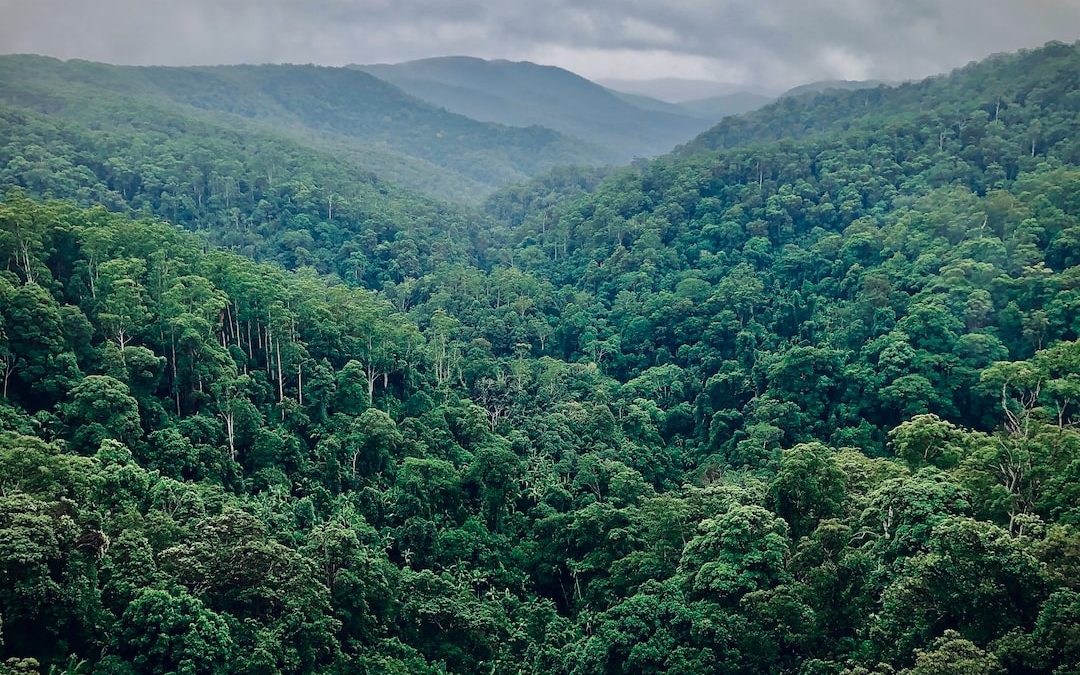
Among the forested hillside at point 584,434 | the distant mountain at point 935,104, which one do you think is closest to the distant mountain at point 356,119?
the distant mountain at point 935,104

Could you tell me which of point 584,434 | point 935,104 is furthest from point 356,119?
point 584,434

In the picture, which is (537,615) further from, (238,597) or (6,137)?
(6,137)

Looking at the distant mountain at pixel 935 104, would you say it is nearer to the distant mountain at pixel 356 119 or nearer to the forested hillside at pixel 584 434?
the forested hillside at pixel 584 434

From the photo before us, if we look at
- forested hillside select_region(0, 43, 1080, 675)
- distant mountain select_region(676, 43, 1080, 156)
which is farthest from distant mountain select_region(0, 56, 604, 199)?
forested hillside select_region(0, 43, 1080, 675)

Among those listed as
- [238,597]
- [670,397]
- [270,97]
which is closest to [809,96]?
[670,397]

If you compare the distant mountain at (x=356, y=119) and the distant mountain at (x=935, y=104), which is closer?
the distant mountain at (x=935, y=104)

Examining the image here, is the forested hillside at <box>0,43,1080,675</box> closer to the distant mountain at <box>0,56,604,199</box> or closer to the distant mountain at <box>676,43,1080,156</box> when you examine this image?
the distant mountain at <box>676,43,1080,156</box>
